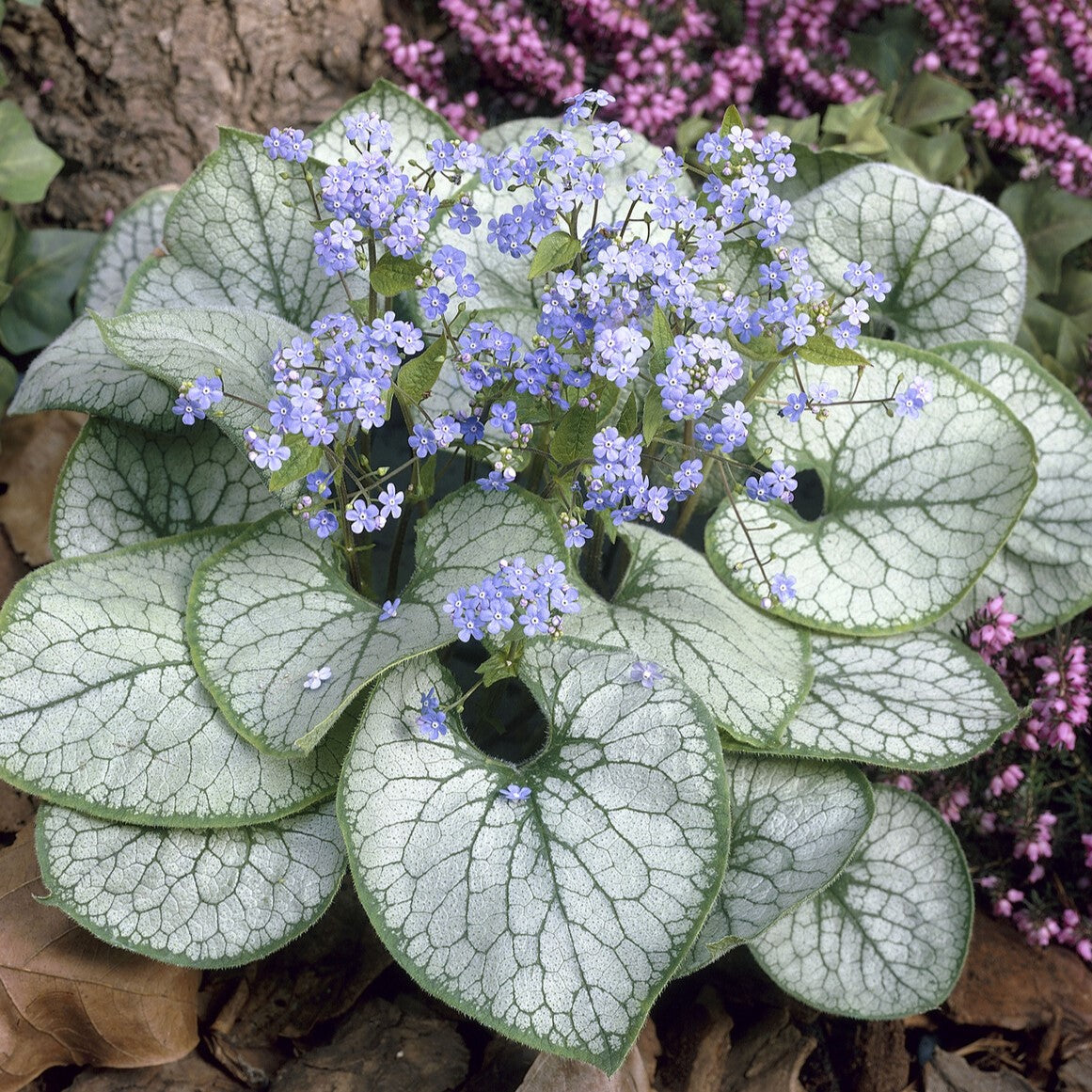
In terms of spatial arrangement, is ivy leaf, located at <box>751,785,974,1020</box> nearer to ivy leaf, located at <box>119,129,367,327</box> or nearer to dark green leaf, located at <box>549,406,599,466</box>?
dark green leaf, located at <box>549,406,599,466</box>

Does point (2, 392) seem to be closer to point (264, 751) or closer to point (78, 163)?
point (78, 163)

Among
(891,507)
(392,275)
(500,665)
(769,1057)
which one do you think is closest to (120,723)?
(500,665)

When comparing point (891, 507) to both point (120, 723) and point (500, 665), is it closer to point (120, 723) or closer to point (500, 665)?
point (500, 665)

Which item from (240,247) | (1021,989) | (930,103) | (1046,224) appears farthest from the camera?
(930,103)

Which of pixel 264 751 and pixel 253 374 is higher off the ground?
pixel 253 374

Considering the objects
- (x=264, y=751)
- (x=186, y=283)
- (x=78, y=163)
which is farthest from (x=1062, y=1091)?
(x=78, y=163)

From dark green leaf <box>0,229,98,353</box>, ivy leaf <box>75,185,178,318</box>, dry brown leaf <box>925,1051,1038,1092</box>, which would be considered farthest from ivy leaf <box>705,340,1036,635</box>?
dark green leaf <box>0,229,98,353</box>

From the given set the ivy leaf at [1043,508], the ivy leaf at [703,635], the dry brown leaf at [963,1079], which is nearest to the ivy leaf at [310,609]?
A: the ivy leaf at [703,635]
